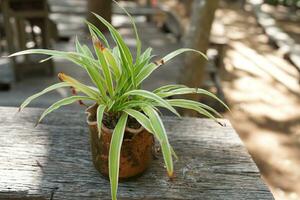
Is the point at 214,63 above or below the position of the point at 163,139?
below

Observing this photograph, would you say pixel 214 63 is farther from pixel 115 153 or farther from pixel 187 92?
pixel 115 153

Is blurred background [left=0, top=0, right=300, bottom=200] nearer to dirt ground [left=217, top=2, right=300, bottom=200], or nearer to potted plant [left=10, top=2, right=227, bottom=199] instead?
dirt ground [left=217, top=2, right=300, bottom=200]

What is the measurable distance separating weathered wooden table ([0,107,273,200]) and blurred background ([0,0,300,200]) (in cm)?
59

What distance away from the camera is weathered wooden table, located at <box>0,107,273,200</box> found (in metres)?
1.33

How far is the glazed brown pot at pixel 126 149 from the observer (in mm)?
1305

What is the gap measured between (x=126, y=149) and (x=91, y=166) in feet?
0.72

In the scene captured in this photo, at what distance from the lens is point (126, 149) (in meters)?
1.32

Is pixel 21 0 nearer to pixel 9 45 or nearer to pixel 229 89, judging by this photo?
pixel 9 45

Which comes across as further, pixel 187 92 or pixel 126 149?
pixel 187 92

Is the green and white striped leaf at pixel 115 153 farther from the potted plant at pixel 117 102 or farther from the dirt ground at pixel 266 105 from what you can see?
Result: the dirt ground at pixel 266 105

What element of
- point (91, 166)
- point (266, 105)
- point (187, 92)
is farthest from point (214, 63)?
point (91, 166)

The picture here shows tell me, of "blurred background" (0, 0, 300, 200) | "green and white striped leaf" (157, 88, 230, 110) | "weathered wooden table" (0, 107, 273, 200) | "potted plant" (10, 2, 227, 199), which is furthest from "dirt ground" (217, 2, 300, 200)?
"potted plant" (10, 2, 227, 199)

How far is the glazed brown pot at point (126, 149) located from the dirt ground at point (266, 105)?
2764 millimetres

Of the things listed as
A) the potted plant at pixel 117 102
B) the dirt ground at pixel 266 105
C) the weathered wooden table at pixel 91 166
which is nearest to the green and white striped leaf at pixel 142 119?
the potted plant at pixel 117 102
